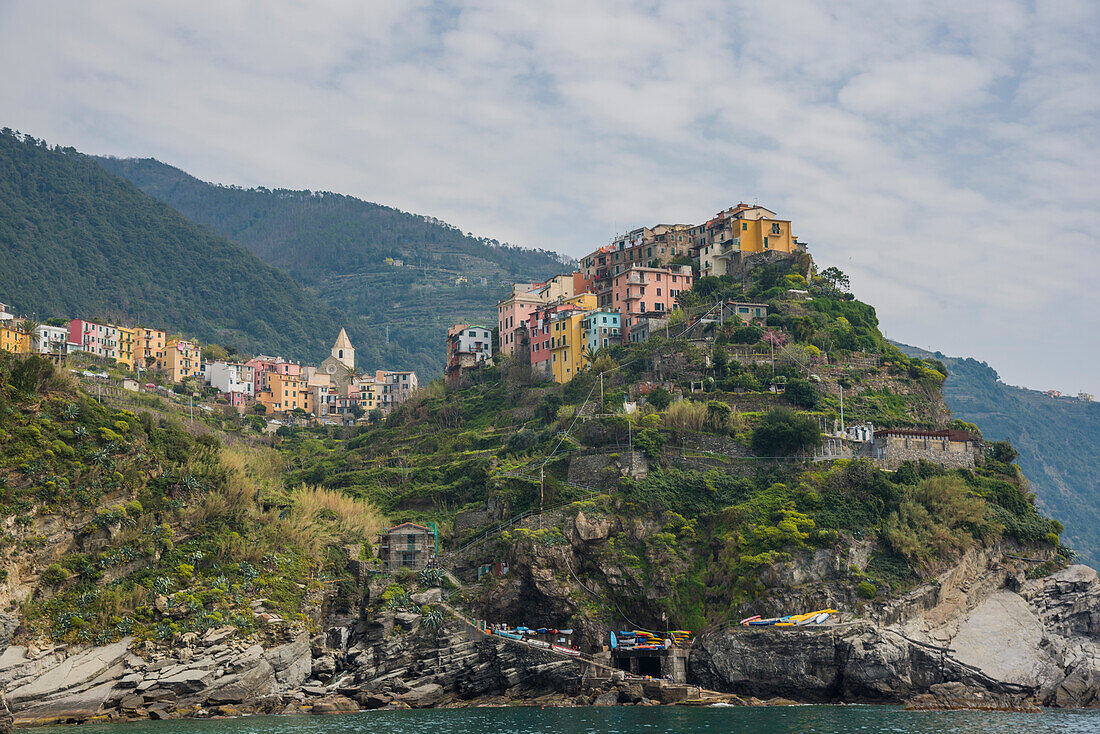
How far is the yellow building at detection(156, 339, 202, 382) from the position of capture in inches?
5251

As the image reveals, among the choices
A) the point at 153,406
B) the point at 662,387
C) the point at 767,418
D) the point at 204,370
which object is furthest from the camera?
the point at 204,370

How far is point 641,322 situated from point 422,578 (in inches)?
→ 1341

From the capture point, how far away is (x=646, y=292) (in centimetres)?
9975

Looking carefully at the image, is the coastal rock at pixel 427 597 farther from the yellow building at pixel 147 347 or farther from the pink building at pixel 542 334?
the yellow building at pixel 147 347

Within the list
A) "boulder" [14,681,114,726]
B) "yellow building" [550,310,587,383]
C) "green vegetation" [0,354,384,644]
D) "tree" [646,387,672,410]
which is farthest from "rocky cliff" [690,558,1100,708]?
"yellow building" [550,310,587,383]

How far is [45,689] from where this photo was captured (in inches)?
2206

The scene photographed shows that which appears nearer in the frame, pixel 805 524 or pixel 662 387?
pixel 805 524

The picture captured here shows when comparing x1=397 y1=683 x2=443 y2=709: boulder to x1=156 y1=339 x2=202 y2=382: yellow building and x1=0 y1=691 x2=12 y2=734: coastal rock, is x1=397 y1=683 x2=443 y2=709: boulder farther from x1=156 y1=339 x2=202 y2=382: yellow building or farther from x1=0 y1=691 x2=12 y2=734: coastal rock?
x1=156 y1=339 x2=202 y2=382: yellow building

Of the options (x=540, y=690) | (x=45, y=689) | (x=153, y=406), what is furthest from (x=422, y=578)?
(x=153, y=406)

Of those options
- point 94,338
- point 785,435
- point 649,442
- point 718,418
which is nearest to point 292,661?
point 649,442

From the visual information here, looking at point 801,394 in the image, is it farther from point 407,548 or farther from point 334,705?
point 334,705

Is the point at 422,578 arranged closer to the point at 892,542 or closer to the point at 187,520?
the point at 187,520

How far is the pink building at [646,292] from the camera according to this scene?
324 feet

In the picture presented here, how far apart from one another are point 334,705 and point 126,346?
83364 mm
